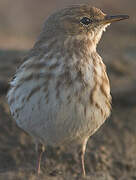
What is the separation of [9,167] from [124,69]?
2.80 m

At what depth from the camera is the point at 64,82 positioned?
17.9 feet

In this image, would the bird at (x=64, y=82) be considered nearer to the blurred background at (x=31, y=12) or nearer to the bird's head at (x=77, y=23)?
the bird's head at (x=77, y=23)

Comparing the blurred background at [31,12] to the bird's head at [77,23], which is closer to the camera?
the bird's head at [77,23]

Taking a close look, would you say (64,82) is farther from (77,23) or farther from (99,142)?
(99,142)

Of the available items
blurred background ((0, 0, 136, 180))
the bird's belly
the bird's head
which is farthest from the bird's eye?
blurred background ((0, 0, 136, 180))

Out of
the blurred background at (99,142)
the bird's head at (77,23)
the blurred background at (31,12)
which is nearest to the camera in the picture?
the bird's head at (77,23)

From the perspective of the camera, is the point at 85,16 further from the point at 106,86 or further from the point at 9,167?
the point at 9,167

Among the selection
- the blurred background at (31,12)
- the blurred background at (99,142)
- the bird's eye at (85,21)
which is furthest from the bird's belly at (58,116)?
the blurred background at (31,12)

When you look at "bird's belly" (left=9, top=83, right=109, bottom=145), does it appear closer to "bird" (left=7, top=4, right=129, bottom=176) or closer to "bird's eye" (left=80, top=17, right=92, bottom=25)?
"bird" (left=7, top=4, right=129, bottom=176)

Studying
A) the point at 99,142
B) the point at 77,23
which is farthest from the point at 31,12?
the point at 77,23

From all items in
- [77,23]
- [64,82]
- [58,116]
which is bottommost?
[58,116]

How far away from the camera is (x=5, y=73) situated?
7.86m

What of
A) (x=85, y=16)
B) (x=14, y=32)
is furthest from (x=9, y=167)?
(x=14, y=32)

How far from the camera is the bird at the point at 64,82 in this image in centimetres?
549
